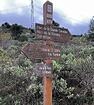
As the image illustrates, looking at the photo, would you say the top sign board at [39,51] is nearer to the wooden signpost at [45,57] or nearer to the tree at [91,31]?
the wooden signpost at [45,57]

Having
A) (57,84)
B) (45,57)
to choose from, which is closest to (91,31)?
(57,84)

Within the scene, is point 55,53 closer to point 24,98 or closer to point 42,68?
point 42,68

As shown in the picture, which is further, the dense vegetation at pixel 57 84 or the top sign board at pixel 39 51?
the dense vegetation at pixel 57 84

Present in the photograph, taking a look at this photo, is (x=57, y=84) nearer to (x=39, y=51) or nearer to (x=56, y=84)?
(x=56, y=84)

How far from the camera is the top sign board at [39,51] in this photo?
875cm

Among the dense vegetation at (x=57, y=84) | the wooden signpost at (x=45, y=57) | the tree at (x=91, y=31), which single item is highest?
the tree at (x=91, y=31)

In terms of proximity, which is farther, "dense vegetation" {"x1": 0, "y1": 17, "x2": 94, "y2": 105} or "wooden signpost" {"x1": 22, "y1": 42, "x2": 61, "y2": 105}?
"dense vegetation" {"x1": 0, "y1": 17, "x2": 94, "y2": 105}

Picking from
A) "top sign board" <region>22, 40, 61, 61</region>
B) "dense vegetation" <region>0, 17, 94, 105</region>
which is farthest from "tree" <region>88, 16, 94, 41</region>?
"top sign board" <region>22, 40, 61, 61</region>

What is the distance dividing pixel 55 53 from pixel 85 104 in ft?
11.8

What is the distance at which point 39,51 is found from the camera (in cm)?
877

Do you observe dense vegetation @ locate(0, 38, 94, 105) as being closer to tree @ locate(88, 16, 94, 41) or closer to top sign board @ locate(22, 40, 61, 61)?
top sign board @ locate(22, 40, 61, 61)

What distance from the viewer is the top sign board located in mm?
8750

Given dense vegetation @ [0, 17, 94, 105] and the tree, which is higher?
the tree

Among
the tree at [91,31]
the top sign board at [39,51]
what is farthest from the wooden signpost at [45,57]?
the tree at [91,31]
